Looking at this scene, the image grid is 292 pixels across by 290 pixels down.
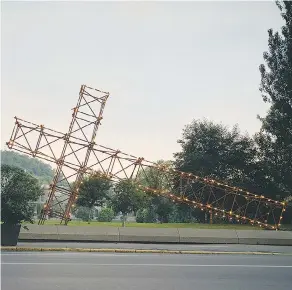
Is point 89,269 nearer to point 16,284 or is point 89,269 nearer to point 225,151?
point 16,284

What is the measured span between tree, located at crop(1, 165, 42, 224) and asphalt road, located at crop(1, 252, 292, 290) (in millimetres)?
5037

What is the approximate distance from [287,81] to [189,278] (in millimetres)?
27645

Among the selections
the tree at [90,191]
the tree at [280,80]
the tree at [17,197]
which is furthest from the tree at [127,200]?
the tree at [17,197]

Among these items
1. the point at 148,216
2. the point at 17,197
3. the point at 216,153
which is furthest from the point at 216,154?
the point at 17,197

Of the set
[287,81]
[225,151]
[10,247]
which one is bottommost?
[10,247]

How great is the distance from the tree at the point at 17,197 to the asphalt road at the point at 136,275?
5.04 m

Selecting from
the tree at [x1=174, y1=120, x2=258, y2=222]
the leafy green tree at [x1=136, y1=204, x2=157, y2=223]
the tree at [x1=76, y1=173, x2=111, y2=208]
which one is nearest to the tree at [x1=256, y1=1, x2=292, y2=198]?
the tree at [x1=174, y1=120, x2=258, y2=222]

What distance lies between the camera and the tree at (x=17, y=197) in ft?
55.4

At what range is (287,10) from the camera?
34.8 meters

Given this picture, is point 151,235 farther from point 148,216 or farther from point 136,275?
point 148,216

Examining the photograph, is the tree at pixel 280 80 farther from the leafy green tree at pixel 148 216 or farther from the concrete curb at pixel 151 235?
the leafy green tree at pixel 148 216

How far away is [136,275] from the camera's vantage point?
9531mm

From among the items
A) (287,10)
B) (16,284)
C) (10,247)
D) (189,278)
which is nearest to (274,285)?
(189,278)

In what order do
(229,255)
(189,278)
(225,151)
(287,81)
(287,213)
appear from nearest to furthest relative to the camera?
(189,278)
(229,255)
(287,81)
(287,213)
(225,151)
